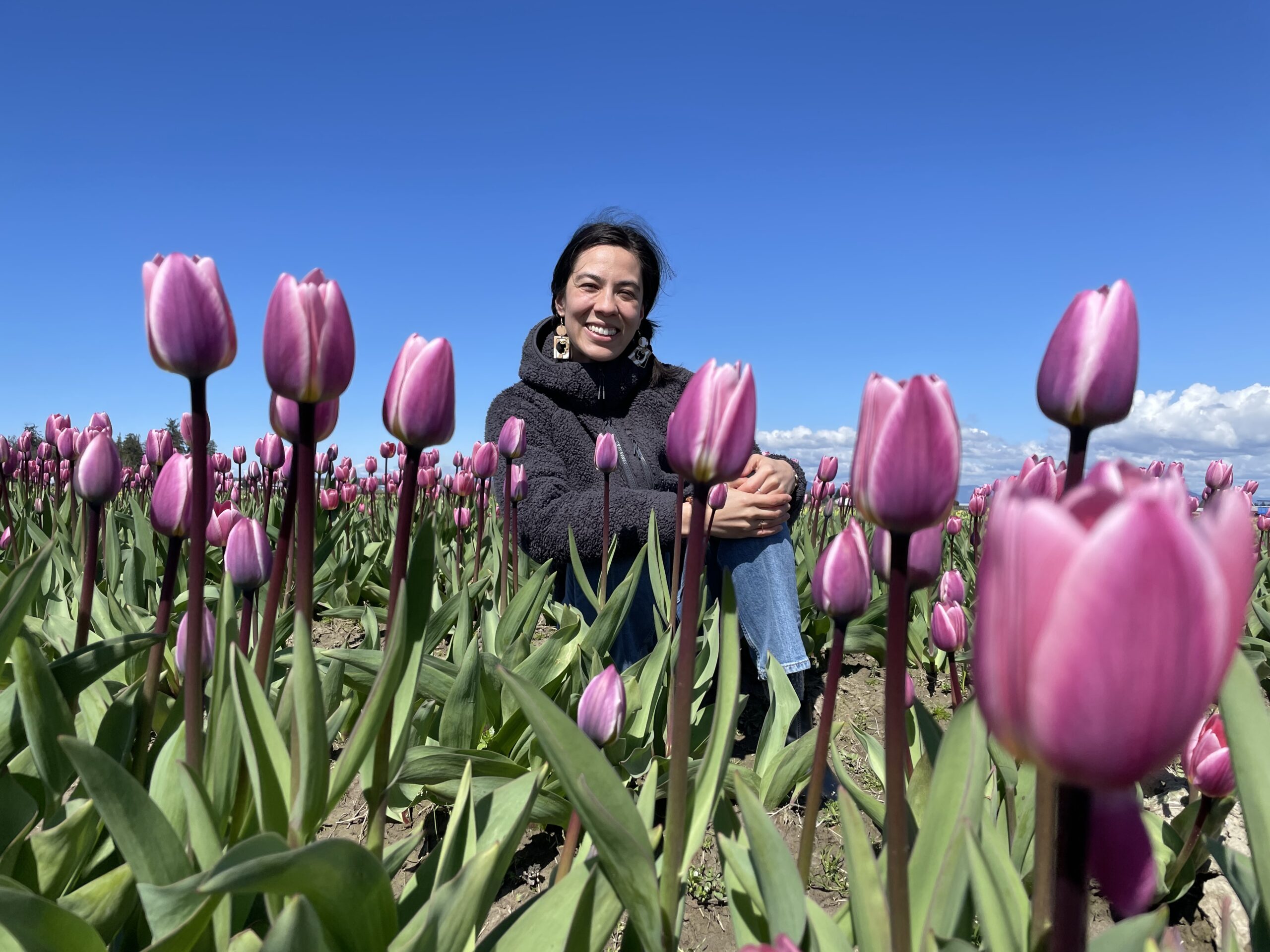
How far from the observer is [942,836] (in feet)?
3.49

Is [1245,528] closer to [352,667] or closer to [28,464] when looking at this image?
[352,667]

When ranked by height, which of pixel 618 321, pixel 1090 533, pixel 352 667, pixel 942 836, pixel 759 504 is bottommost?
pixel 352 667

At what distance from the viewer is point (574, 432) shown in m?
3.82

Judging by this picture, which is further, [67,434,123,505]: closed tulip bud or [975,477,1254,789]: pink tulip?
[67,434,123,505]: closed tulip bud

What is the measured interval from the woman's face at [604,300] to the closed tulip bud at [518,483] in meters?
0.61

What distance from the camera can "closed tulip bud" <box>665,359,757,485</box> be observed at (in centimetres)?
111

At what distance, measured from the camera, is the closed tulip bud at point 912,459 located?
794mm

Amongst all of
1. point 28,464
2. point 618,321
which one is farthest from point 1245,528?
point 28,464

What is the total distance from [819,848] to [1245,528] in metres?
2.27

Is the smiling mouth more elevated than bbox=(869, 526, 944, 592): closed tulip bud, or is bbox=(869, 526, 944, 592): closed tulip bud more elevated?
the smiling mouth

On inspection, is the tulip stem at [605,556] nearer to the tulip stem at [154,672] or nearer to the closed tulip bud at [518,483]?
the closed tulip bud at [518,483]

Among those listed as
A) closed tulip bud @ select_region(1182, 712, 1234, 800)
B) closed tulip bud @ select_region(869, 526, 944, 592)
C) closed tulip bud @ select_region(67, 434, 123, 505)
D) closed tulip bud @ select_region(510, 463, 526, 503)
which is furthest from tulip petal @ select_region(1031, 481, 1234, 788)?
closed tulip bud @ select_region(510, 463, 526, 503)

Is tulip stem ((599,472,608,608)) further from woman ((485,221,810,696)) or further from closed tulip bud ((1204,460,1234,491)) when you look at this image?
closed tulip bud ((1204,460,1234,491))

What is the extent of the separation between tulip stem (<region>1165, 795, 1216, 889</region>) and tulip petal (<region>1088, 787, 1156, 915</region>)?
4.52 feet
